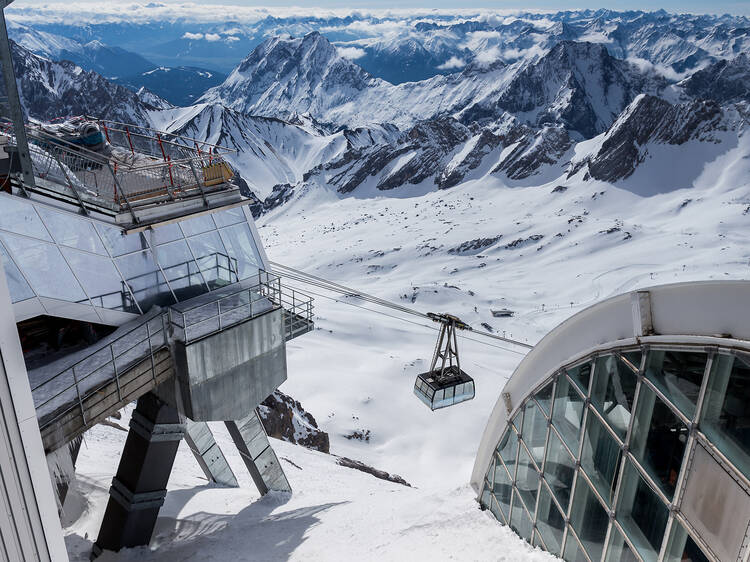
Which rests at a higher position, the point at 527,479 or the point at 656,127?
the point at 656,127

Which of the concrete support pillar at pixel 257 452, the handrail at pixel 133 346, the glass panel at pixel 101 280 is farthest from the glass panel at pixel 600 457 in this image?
the glass panel at pixel 101 280

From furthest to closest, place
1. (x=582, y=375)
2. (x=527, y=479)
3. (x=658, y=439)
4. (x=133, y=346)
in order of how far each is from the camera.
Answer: (x=527, y=479), (x=133, y=346), (x=582, y=375), (x=658, y=439)

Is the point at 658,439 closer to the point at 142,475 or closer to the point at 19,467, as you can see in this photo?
the point at 19,467

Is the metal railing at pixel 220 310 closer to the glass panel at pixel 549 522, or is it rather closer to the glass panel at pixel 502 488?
the glass panel at pixel 502 488

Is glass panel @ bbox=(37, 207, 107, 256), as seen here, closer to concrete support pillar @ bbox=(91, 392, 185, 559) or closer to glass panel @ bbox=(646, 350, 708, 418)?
concrete support pillar @ bbox=(91, 392, 185, 559)

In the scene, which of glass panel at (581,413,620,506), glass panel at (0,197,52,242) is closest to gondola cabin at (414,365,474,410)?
glass panel at (581,413,620,506)

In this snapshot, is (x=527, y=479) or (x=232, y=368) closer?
(x=527, y=479)

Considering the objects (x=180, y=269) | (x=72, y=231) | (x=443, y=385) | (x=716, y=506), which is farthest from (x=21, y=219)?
(x=716, y=506)
